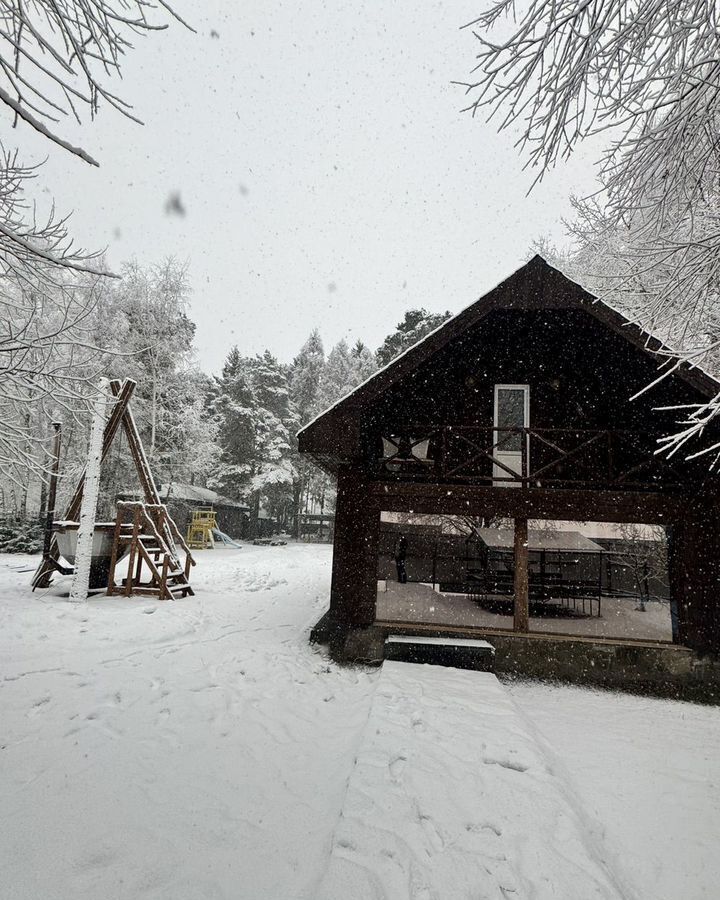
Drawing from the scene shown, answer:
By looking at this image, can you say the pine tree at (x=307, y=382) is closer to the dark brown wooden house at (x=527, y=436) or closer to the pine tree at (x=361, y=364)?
the pine tree at (x=361, y=364)

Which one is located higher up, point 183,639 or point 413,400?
point 413,400

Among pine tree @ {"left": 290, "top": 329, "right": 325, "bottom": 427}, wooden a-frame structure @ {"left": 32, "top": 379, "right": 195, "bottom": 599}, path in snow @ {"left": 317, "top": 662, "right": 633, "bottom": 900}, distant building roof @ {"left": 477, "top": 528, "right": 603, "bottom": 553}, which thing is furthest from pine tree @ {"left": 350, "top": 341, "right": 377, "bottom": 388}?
path in snow @ {"left": 317, "top": 662, "right": 633, "bottom": 900}

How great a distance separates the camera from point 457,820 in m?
3.48

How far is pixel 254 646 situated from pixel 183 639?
1200mm

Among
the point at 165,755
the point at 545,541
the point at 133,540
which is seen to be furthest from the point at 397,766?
the point at 545,541

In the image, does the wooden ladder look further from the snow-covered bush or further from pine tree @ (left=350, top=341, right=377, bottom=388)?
pine tree @ (left=350, top=341, right=377, bottom=388)

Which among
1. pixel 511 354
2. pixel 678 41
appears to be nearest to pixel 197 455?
pixel 511 354

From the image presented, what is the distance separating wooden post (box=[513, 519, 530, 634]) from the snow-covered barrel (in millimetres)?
8651

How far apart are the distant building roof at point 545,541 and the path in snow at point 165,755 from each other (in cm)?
558

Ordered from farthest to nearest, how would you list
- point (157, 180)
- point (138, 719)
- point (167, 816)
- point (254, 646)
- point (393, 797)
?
point (254, 646) < point (157, 180) < point (138, 719) < point (393, 797) < point (167, 816)

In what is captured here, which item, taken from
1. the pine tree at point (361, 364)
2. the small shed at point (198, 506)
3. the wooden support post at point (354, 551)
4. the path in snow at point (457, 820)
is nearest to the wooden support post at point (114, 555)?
the wooden support post at point (354, 551)

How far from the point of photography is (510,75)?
384 centimetres

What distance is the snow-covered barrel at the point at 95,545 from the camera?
33.9ft

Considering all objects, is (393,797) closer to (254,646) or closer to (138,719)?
(138,719)
